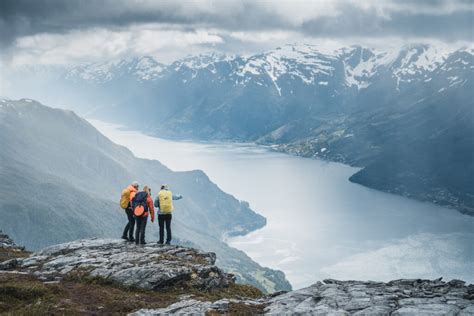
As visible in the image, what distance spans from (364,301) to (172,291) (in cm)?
1024

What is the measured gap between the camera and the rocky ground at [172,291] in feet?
74.7

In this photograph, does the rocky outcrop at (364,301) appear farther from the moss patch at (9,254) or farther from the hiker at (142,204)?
the moss patch at (9,254)

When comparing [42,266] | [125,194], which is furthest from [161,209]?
[42,266]

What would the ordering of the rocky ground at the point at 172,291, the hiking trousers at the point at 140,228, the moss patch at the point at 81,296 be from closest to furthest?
the moss patch at the point at 81,296, the rocky ground at the point at 172,291, the hiking trousers at the point at 140,228

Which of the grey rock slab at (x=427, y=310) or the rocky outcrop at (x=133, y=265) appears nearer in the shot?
the grey rock slab at (x=427, y=310)

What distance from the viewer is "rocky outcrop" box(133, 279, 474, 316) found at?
2222 centimetres

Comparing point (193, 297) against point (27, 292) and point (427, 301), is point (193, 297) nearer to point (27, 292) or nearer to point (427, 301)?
point (27, 292)

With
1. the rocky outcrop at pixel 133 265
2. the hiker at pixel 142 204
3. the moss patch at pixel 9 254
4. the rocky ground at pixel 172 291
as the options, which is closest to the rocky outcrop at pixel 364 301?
the rocky ground at pixel 172 291

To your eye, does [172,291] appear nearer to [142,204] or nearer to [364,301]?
[142,204]

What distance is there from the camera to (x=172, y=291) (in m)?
27.2

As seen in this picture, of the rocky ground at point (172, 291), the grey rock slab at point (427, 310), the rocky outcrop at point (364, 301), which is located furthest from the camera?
the rocky ground at point (172, 291)

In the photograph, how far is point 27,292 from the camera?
2378cm

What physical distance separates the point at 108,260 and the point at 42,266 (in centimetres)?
428

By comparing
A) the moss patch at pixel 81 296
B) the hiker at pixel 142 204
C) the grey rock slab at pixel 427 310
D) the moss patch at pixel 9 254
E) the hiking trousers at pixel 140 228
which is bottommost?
the moss patch at pixel 9 254
